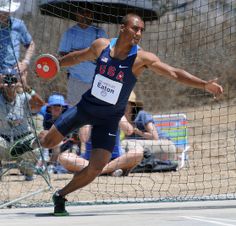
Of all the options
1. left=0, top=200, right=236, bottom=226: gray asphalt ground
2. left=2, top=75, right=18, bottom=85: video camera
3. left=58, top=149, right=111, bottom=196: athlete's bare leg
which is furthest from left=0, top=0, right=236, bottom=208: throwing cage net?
left=58, top=149, right=111, bottom=196: athlete's bare leg

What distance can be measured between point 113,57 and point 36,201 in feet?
6.69

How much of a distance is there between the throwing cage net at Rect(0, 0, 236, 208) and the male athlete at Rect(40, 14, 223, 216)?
783mm

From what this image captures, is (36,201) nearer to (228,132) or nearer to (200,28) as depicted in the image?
(200,28)

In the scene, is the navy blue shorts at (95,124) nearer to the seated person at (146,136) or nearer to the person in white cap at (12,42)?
the person in white cap at (12,42)

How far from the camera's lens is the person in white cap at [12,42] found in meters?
9.60

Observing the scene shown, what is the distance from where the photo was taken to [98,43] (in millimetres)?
8180

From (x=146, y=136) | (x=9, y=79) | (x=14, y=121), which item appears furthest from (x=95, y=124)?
(x=146, y=136)

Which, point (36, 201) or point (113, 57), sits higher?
point (113, 57)

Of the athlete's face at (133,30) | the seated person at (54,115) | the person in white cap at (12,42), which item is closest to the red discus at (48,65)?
the athlete's face at (133,30)

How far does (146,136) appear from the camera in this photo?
11.8m

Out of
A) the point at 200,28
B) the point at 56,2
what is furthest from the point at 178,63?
the point at 56,2

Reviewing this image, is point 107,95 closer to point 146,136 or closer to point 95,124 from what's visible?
point 95,124

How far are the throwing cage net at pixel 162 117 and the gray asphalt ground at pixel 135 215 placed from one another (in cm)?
35

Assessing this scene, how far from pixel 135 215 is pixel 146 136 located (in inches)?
153
